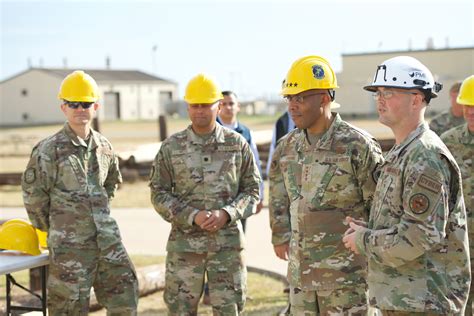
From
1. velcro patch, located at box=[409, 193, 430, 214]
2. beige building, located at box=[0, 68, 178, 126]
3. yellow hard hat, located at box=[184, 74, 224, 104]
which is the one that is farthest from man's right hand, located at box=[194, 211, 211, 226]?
beige building, located at box=[0, 68, 178, 126]

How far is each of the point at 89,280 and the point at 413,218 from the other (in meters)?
2.85

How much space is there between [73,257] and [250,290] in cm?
322

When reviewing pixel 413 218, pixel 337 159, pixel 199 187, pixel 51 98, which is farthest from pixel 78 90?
pixel 51 98

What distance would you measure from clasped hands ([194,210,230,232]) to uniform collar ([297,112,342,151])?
98cm

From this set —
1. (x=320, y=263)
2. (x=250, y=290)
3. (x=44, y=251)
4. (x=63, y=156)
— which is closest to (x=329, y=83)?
(x=320, y=263)

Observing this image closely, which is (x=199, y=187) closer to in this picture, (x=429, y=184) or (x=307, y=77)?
(x=307, y=77)

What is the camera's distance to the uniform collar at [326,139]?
16.1 ft

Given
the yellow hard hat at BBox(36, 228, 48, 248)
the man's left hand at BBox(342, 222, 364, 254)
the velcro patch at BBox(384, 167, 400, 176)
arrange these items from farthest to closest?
the yellow hard hat at BBox(36, 228, 48, 248) < the man's left hand at BBox(342, 222, 364, 254) < the velcro patch at BBox(384, 167, 400, 176)

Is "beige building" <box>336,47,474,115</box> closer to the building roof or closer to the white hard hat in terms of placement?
the building roof

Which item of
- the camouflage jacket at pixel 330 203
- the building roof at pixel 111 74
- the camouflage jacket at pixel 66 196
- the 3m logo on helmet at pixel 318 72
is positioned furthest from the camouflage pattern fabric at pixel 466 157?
the building roof at pixel 111 74

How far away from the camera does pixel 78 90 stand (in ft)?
19.1

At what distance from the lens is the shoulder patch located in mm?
5773

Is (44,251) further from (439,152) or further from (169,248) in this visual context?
(439,152)

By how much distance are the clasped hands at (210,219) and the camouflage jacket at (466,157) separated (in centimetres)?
198
